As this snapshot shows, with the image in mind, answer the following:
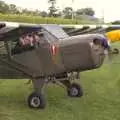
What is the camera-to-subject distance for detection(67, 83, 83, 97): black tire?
35.5 feet

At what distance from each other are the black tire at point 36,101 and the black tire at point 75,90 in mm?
1564

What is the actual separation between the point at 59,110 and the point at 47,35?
181cm

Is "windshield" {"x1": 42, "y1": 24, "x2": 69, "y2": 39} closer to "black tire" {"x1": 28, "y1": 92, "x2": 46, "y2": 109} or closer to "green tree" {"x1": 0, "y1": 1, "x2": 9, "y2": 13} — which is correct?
"black tire" {"x1": 28, "y1": 92, "x2": 46, "y2": 109}

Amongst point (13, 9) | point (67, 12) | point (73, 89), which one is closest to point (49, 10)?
point (67, 12)

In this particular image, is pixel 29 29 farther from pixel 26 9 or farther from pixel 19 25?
pixel 26 9

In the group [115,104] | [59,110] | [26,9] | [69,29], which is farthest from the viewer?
[26,9]

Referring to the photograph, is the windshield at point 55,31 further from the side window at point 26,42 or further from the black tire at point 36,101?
the black tire at point 36,101

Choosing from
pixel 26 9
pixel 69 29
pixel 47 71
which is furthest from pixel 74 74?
pixel 26 9

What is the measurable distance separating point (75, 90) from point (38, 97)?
5.58ft

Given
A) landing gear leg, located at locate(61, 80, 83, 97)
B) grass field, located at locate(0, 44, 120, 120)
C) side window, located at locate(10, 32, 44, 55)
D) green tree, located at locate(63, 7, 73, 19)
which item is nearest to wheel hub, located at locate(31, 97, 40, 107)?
grass field, located at locate(0, 44, 120, 120)

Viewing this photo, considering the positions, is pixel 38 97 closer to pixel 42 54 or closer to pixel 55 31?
pixel 42 54

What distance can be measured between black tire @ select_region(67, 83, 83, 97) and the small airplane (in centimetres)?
80

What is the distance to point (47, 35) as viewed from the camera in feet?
31.9

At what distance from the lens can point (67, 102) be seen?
397 inches
